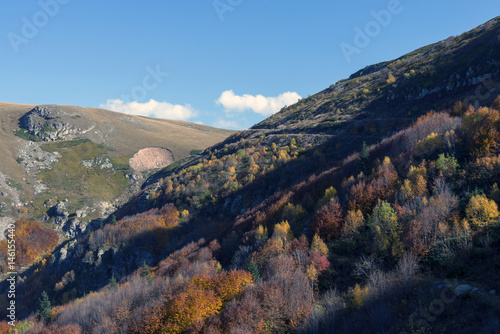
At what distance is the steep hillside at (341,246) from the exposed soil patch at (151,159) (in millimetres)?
92869

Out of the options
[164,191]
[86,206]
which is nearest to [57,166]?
[86,206]

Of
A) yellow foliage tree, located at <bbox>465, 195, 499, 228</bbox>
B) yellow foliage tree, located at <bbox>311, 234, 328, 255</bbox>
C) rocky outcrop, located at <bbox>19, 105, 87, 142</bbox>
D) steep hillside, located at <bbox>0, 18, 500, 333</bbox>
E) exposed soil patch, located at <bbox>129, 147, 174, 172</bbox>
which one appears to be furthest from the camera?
rocky outcrop, located at <bbox>19, 105, 87, 142</bbox>

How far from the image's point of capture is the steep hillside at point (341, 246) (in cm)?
1970

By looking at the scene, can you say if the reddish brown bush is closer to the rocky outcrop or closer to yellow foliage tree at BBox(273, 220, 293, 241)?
yellow foliage tree at BBox(273, 220, 293, 241)

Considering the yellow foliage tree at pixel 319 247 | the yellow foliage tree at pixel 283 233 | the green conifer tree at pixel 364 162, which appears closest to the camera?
the yellow foliage tree at pixel 319 247

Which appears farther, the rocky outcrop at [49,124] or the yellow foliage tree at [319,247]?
the rocky outcrop at [49,124]

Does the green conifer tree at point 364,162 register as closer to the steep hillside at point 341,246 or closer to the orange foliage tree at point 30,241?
the steep hillside at point 341,246

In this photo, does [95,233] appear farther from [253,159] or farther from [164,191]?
[253,159]

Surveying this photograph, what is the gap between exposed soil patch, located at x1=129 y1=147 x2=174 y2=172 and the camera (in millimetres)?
167500

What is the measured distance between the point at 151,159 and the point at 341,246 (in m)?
166

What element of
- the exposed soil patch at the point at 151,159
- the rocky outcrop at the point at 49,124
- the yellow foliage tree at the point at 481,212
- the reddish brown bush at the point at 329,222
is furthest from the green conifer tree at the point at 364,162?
the rocky outcrop at the point at 49,124

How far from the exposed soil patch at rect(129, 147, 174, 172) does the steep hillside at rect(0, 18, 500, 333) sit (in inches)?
3656

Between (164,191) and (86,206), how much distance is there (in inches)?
2029

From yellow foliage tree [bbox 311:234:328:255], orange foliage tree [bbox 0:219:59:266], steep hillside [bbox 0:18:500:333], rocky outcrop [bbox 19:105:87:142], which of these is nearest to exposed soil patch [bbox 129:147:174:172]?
rocky outcrop [bbox 19:105:87:142]
